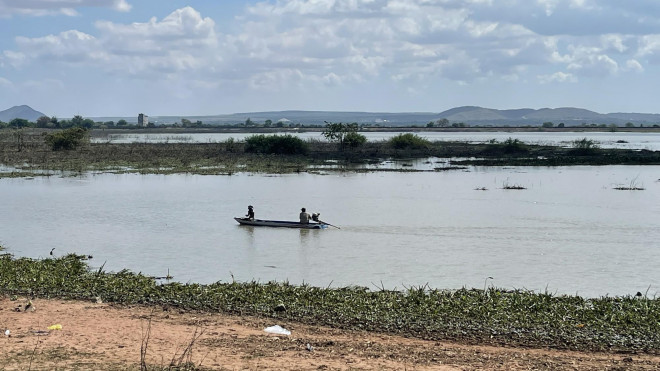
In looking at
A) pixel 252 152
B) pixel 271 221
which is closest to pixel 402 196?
pixel 271 221

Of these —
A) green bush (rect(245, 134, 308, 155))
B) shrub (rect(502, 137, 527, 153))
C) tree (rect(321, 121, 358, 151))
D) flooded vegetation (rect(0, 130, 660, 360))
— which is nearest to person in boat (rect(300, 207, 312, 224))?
flooded vegetation (rect(0, 130, 660, 360))

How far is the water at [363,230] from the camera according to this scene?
1541cm

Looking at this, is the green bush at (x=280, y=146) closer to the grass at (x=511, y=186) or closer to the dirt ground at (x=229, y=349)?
the grass at (x=511, y=186)

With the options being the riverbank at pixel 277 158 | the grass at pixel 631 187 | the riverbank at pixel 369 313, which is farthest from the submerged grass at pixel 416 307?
the riverbank at pixel 277 158

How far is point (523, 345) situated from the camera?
370 inches

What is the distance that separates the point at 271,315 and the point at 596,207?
1900cm

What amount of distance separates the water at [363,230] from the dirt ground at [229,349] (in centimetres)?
411

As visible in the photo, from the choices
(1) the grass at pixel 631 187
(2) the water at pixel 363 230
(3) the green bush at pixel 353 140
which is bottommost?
(2) the water at pixel 363 230

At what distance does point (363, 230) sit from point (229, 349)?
42.2ft

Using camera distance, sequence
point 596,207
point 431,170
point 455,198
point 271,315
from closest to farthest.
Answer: point 271,315 → point 596,207 → point 455,198 → point 431,170

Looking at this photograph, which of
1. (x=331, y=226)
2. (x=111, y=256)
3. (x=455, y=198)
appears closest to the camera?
(x=111, y=256)

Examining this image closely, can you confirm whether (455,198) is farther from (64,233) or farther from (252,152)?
(252,152)

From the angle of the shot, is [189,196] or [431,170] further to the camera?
[431,170]

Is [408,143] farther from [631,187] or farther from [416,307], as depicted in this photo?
[416,307]
